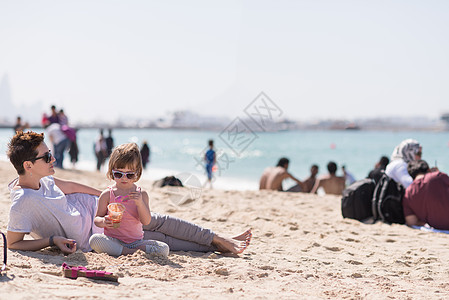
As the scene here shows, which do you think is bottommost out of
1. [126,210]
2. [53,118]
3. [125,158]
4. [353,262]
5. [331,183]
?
[353,262]

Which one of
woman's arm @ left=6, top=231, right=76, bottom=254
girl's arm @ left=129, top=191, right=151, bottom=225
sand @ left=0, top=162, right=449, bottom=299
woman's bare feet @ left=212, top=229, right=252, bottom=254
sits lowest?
sand @ left=0, top=162, right=449, bottom=299

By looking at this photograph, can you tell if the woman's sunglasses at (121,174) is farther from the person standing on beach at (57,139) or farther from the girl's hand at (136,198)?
the person standing on beach at (57,139)

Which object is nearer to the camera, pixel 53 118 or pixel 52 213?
pixel 52 213

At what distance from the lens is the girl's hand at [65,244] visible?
299 centimetres

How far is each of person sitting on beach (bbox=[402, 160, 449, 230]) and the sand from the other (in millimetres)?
245

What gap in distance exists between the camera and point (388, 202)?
17.8 ft

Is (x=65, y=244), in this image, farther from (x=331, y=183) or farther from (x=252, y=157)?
(x=252, y=157)

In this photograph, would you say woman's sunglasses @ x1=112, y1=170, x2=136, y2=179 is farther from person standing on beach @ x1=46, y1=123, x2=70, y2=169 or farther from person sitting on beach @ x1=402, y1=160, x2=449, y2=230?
person standing on beach @ x1=46, y1=123, x2=70, y2=169

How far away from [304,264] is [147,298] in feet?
4.92

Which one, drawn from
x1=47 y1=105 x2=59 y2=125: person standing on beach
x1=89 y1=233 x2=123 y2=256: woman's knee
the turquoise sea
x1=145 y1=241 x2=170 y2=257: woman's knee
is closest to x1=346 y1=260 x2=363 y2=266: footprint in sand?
x1=145 y1=241 x2=170 y2=257: woman's knee

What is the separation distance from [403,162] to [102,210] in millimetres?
3839

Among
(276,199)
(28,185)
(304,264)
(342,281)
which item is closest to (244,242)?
(304,264)

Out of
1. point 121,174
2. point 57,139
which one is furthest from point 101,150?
point 121,174

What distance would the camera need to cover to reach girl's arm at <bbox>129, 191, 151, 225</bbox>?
3.00m
